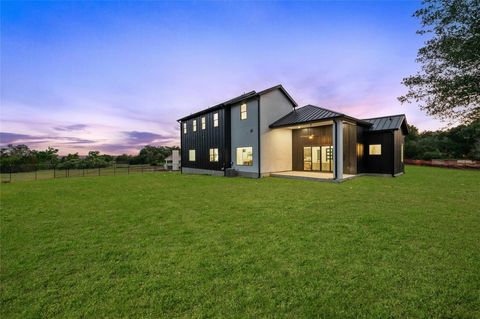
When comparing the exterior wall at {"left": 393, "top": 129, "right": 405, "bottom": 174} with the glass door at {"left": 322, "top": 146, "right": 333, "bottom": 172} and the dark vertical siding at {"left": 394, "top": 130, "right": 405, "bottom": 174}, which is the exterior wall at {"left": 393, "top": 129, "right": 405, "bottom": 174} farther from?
the glass door at {"left": 322, "top": 146, "right": 333, "bottom": 172}

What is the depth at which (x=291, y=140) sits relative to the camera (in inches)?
613

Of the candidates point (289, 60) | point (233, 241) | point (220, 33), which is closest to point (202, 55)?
point (220, 33)

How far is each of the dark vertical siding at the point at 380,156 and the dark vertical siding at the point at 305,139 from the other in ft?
10.6

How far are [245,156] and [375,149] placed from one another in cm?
925

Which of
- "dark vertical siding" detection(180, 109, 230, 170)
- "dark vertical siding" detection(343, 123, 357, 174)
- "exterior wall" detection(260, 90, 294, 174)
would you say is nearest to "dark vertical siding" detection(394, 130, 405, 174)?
"dark vertical siding" detection(343, 123, 357, 174)

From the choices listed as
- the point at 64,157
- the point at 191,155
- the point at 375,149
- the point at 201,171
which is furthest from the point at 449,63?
the point at 64,157

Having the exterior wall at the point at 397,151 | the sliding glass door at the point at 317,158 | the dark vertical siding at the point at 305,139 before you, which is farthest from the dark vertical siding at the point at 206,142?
the exterior wall at the point at 397,151

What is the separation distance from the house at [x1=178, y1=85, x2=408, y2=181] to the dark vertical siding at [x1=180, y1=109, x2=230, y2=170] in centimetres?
8

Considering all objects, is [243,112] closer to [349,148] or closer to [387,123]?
[349,148]

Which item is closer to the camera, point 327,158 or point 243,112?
point 327,158

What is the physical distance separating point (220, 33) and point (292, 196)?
43.3ft

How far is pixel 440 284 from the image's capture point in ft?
7.54

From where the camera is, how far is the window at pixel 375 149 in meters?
13.9

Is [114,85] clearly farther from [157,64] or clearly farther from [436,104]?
[436,104]
